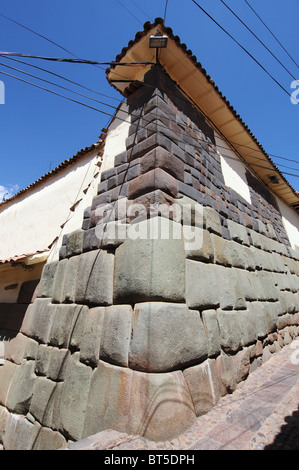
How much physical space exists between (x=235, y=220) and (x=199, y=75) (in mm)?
2350

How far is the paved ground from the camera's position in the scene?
1.39m

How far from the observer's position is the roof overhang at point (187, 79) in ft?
9.79

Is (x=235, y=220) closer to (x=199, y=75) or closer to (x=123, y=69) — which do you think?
(x=199, y=75)

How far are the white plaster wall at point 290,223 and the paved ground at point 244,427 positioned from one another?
512 centimetres

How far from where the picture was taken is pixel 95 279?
7.30ft

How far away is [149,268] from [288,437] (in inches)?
59.4

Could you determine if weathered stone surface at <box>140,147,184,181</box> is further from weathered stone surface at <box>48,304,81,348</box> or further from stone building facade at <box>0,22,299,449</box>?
weathered stone surface at <box>48,304,81,348</box>

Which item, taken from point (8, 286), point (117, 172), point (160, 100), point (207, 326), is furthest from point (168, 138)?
point (8, 286)

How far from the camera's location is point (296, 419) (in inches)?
66.9

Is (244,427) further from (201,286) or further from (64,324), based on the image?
(64,324)

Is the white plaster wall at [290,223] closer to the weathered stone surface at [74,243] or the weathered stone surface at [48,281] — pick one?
the weathered stone surface at [74,243]

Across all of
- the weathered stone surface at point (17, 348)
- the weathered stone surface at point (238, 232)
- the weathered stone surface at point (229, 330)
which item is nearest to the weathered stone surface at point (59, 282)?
the weathered stone surface at point (17, 348)

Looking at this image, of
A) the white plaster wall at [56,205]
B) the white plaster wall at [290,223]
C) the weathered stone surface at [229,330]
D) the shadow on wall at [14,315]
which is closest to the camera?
the weathered stone surface at [229,330]

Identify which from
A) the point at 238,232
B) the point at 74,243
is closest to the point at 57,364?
the point at 74,243
